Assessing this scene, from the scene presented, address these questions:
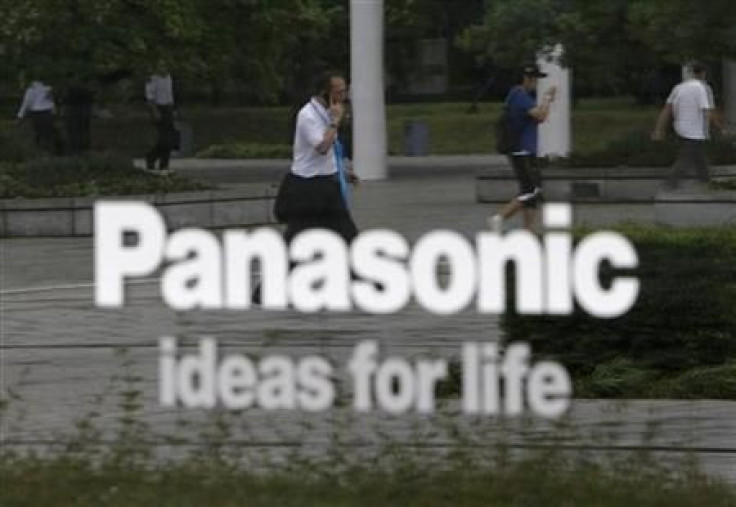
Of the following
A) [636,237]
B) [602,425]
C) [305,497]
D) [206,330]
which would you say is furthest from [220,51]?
[305,497]

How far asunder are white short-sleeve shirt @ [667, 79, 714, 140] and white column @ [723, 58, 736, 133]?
395 inches

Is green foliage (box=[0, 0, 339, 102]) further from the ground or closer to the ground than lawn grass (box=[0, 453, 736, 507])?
further from the ground

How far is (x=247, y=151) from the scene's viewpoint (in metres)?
48.4

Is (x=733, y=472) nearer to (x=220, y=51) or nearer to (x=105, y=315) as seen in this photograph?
(x=105, y=315)

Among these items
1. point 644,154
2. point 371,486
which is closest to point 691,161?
point 644,154

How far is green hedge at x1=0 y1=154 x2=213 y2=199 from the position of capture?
83.1 ft

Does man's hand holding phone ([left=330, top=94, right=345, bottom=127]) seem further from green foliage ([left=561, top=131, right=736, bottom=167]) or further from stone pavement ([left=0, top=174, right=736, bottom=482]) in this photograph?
green foliage ([left=561, top=131, right=736, bottom=167])

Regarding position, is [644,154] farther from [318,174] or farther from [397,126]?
[397,126]

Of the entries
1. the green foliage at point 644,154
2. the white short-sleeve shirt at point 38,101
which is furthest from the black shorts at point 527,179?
the white short-sleeve shirt at point 38,101

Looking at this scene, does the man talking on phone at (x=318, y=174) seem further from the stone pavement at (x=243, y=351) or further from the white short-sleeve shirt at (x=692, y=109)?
the white short-sleeve shirt at (x=692, y=109)

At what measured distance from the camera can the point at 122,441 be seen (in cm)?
953

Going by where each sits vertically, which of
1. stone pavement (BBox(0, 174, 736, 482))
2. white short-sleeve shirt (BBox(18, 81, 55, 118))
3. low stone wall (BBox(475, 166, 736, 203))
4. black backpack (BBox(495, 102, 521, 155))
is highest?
white short-sleeve shirt (BBox(18, 81, 55, 118))

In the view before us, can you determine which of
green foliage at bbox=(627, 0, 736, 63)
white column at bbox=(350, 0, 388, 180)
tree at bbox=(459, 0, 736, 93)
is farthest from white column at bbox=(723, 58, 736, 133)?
green foliage at bbox=(627, 0, 736, 63)

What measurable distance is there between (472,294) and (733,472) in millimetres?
6024
